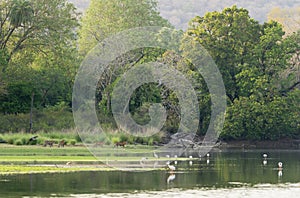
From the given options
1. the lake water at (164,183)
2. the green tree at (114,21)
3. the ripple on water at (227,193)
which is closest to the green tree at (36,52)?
the green tree at (114,21)

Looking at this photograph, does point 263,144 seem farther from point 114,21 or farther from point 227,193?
point 227,193

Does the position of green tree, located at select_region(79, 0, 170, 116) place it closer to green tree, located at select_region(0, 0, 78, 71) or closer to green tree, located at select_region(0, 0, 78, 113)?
green tree, located at select_region(0, 0, 78, 113)

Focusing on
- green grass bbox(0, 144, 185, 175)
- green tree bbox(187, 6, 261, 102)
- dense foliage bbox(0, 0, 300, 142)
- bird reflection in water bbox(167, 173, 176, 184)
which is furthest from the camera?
green tree bbox(187, 6, 261, 102)

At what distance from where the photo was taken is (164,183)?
34.0 metres

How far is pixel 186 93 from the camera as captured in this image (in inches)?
3029

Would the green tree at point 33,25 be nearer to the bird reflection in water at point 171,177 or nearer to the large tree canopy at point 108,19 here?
the large tree canopy at point 108,19

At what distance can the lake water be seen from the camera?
29484 mm

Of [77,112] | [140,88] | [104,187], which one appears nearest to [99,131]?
[77,112]

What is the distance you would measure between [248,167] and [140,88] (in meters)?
32.6

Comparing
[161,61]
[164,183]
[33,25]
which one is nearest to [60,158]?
[164,183]

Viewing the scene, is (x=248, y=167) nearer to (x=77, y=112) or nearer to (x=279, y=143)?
(x=77, y=112)

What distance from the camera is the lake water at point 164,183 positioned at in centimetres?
2948

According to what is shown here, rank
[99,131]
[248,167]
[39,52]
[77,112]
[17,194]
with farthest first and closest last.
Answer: [39,52], [77,112], [99,131], [248,167], [17,194]

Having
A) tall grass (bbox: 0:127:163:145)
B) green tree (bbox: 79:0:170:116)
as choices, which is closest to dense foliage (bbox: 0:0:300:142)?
green tree (bbox: 79:0:170:116)
